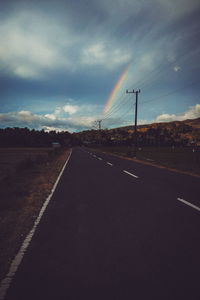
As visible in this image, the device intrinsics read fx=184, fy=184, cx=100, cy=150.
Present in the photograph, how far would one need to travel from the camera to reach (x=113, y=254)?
319 cm

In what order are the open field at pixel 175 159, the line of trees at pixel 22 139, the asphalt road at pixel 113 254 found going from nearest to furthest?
the asphalt road at pixel 113 254, the open field at pixel 175 159, the line of trees at pixel 22 139

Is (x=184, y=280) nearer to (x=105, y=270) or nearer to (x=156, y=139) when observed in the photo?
(x=105, y=270)

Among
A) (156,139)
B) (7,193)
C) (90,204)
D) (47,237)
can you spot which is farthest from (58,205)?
(156,139)

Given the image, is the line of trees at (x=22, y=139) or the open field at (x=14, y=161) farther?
the line of trees at (x=22, y=139)

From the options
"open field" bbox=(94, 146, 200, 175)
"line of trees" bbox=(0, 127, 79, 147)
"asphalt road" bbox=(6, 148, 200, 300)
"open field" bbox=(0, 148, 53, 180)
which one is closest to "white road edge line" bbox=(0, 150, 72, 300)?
"asphalt road" bbox=(6, 148, 200, 300)

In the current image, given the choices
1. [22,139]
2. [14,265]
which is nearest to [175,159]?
[14,265]

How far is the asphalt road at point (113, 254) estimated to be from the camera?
2389mm

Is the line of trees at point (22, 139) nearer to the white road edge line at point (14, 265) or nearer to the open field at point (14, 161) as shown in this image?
the open field at point (14, 161)

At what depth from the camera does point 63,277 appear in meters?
2.63

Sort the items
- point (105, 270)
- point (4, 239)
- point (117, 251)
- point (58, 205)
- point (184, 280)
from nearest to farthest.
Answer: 1. point (184, 280)
2. point (105, 270)
3. point (117, 251)
4. point (4, 239)
5. point (58, 205)

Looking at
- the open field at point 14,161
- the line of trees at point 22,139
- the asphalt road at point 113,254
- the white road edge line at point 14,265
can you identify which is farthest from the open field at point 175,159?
the line of trees at point 22,139

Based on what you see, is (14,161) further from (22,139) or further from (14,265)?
(22,139)

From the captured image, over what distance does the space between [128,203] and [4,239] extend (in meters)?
3.68

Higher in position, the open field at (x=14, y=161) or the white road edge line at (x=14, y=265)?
the white road edge line at (x=14, y=265)
